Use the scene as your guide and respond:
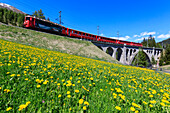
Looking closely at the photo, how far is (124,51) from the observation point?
4356cm

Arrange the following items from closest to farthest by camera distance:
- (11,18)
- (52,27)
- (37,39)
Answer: (37,39), (52,27), (11,18)

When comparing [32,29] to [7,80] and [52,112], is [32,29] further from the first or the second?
[52,112]

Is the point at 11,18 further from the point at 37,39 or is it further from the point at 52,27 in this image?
the point at 37,39

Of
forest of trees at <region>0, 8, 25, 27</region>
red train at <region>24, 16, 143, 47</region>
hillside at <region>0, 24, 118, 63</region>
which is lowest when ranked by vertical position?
hillside at <region>0, 24, 118, 63</region>

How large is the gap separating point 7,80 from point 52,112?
5.36ft

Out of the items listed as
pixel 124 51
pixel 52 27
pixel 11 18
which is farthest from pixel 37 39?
pixel 11 18

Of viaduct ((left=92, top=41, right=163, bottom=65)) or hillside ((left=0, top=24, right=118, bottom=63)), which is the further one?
viaduct ((left=92, top=41, right=163, bottom=65))

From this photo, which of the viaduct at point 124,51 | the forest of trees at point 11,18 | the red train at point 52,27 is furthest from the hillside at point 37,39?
the forest of trees at point 11,18

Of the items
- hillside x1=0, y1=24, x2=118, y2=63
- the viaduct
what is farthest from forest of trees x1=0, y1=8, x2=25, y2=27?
the viaduct

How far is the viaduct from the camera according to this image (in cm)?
3562

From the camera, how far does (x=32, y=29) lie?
71.3 feet

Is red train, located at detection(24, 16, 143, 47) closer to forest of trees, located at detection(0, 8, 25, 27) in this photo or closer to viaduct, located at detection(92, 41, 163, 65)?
viaduct, located at detection(92, 41, 163, 65)

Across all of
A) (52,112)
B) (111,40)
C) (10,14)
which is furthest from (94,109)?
(10,14)

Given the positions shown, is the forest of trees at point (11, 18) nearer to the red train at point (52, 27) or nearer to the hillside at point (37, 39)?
the red train at point (52, 27)
